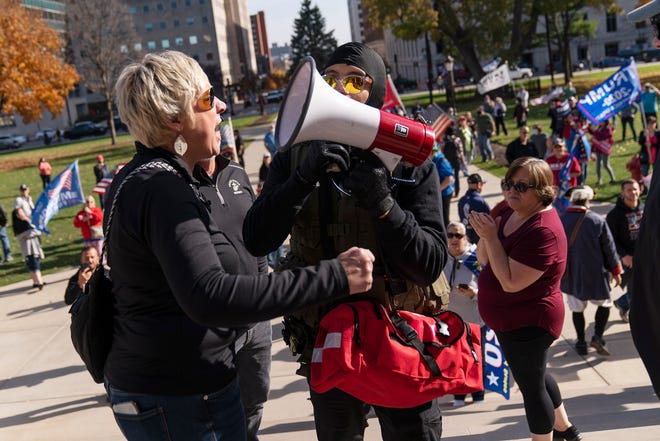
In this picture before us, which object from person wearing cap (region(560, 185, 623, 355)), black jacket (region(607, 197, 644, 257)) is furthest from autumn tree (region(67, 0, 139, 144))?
person wearing cap (region(560, 185, 623, 355))

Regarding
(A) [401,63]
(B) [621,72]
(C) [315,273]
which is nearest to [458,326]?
(C) [315,273]

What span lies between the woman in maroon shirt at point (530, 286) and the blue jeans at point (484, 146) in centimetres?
1662

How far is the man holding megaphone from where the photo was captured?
2145mm

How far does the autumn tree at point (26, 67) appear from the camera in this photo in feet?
111

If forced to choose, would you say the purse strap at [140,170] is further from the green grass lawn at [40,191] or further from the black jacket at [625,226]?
the green grass lawn at [40,191]

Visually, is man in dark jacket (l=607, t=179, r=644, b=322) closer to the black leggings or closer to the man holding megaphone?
the black leggings

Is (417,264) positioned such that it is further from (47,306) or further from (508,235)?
(47,306)

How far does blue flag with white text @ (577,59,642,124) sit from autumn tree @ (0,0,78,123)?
31.2m

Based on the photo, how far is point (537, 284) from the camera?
137 inches

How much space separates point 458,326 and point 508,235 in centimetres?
131

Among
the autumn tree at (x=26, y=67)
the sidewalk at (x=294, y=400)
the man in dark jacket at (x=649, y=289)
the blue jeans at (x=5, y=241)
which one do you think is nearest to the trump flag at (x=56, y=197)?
the blue jeans at (x=5, y=241)

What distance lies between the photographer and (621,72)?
36.9ft

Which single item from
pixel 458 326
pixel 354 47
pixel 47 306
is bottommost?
pixel 47 306

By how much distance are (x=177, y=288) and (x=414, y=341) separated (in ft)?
3.08
